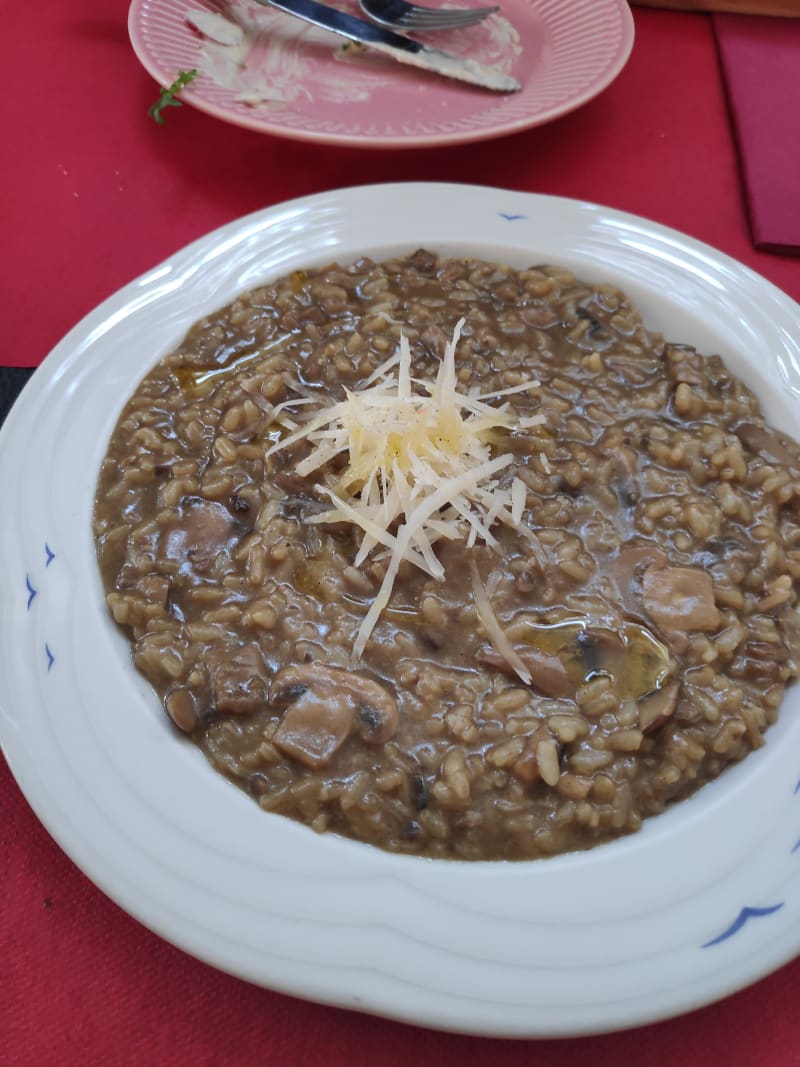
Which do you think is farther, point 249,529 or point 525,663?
point 249,529

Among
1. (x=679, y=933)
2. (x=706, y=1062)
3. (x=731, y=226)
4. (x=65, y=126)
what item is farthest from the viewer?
(x=65, y=126)

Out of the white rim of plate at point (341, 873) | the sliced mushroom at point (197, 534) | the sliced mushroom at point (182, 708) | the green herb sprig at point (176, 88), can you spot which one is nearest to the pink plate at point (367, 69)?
the green herb sprig at point (176, 88)

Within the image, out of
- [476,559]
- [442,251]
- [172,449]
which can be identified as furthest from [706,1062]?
[442,251]

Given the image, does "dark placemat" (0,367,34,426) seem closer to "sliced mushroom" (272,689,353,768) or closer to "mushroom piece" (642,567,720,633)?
"sliced mushroom" (272,689,353,768)

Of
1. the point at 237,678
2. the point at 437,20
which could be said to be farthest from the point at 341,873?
the point at 437,20

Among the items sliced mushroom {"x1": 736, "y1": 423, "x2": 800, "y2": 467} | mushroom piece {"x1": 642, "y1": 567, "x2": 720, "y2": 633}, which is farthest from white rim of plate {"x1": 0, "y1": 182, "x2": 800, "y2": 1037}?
sliced mushroom {"x1": 736, "y1": 423, "x2": 800, "y2": 467}

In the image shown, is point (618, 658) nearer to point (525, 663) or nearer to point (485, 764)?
point (525, 663)
